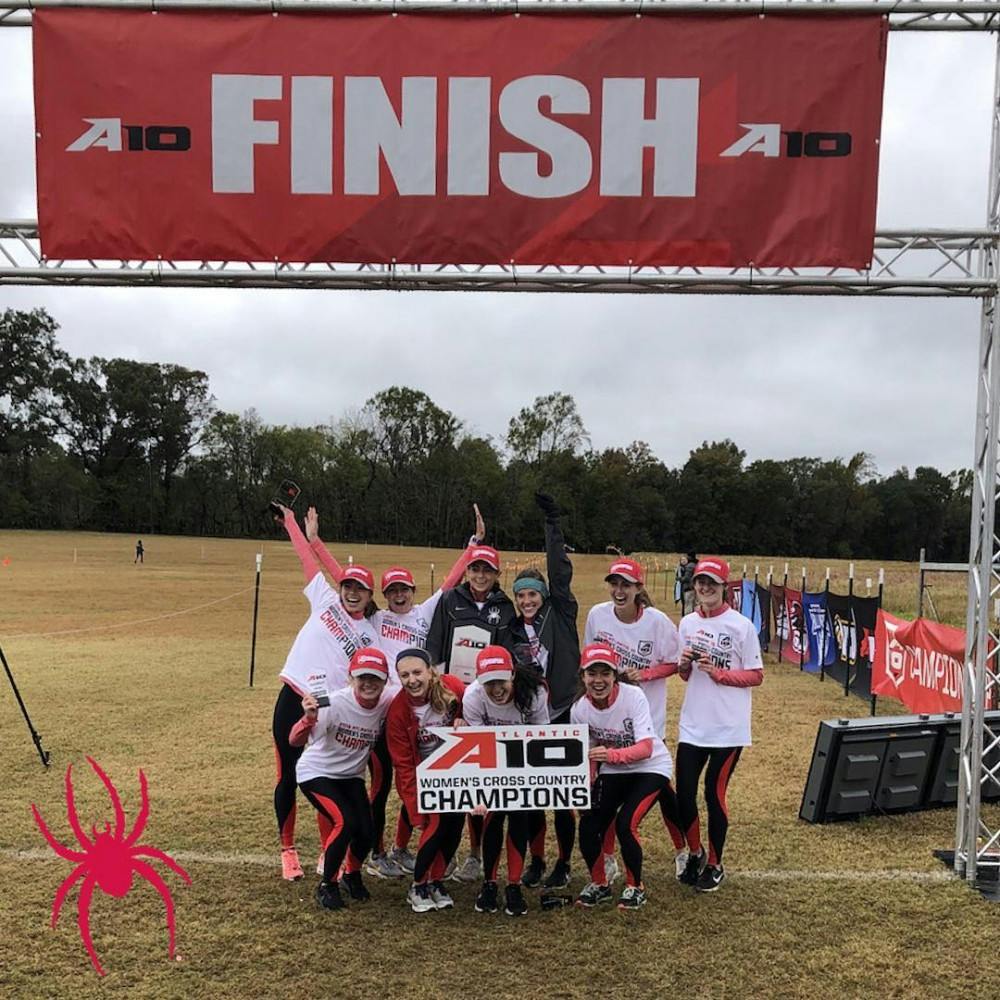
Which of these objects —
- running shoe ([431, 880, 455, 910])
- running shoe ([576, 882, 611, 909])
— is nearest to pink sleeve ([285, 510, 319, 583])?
running shoe ([431, 880, 455, 910])

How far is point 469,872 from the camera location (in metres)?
5.20

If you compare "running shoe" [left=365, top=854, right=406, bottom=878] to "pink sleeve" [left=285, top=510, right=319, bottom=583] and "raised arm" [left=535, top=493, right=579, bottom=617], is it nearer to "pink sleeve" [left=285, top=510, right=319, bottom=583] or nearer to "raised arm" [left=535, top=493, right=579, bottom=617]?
"pink sleeve" [left=285, top=510, right=319, bottom=583]

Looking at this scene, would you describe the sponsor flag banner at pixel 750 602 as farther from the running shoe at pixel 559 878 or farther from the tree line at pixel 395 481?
the tree line at pixel 395 481

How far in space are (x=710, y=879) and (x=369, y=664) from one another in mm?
2507

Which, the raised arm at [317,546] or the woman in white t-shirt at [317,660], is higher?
the raised arm at [317,546]

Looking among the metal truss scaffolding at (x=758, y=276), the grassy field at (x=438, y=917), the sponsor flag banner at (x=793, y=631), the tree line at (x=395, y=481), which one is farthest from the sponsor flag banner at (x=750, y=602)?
the tree line at (x=395, y=481)

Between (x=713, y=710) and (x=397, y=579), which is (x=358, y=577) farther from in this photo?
(x=713, y=710)

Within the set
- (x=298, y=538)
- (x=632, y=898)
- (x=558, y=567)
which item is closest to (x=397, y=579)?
(x=298, y=538)

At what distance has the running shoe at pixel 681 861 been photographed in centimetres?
519

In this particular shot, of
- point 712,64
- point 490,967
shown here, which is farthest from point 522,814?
point 712,64

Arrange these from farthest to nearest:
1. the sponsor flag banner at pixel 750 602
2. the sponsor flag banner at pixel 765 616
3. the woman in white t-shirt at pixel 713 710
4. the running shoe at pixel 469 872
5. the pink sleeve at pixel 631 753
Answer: the sponsor flag banner at pixel 750 602, the sponsor flag banner at pixel 765 616, the running shoe at pixel 469 872, the woman in white t-shirt at pixel 713 710, the pink sleeve at pixel 631 753

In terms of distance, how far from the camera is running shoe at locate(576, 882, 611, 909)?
478 cm

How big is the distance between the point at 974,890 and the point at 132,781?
652 cm

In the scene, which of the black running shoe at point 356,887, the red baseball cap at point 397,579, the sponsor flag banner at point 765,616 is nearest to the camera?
the black running shoe at point 356,887
